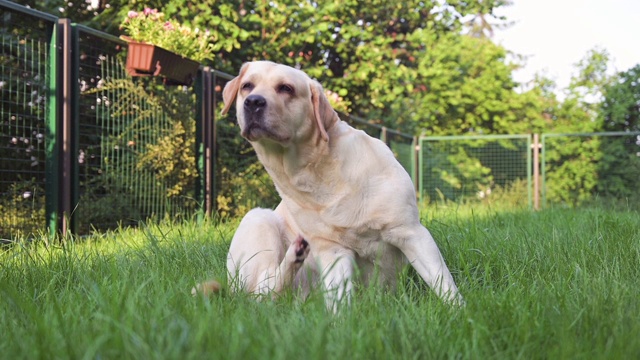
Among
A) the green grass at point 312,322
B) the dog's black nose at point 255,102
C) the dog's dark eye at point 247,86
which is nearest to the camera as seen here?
the green grass at point 312,322

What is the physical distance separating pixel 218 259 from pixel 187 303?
1.32 meters

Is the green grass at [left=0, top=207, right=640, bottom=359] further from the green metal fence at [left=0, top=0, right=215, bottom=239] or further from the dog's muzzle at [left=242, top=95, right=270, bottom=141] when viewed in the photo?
the green metal fence at [left=0, top=0, right=215, bottom=239]

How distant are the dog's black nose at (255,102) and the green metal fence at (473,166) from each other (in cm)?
980

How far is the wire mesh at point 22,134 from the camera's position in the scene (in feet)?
14.5

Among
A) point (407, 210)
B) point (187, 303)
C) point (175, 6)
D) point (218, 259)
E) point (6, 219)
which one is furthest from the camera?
point (175, 6)

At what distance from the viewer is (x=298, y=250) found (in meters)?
2.31

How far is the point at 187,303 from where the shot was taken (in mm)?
1830

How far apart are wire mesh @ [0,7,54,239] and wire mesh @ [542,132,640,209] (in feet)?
29.6

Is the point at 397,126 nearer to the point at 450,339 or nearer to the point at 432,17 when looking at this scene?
the point at 432,17

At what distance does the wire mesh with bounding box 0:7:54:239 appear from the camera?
4414 mm

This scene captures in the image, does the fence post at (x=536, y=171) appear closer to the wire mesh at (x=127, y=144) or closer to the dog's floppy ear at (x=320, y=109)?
the wire mesh at (x=127, y=144)

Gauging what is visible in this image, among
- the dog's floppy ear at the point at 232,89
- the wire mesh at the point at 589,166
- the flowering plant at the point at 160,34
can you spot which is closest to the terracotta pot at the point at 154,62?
the flowering plant at the point at 160,34

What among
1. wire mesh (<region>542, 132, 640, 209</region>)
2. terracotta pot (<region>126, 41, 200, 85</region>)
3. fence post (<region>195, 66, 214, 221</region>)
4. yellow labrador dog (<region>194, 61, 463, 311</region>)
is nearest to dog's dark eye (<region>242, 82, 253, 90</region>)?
yellow labrador dog (<region>194, 61, 463, 311</region>)

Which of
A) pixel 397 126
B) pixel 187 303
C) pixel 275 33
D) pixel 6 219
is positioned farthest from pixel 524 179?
pixel 187 303
